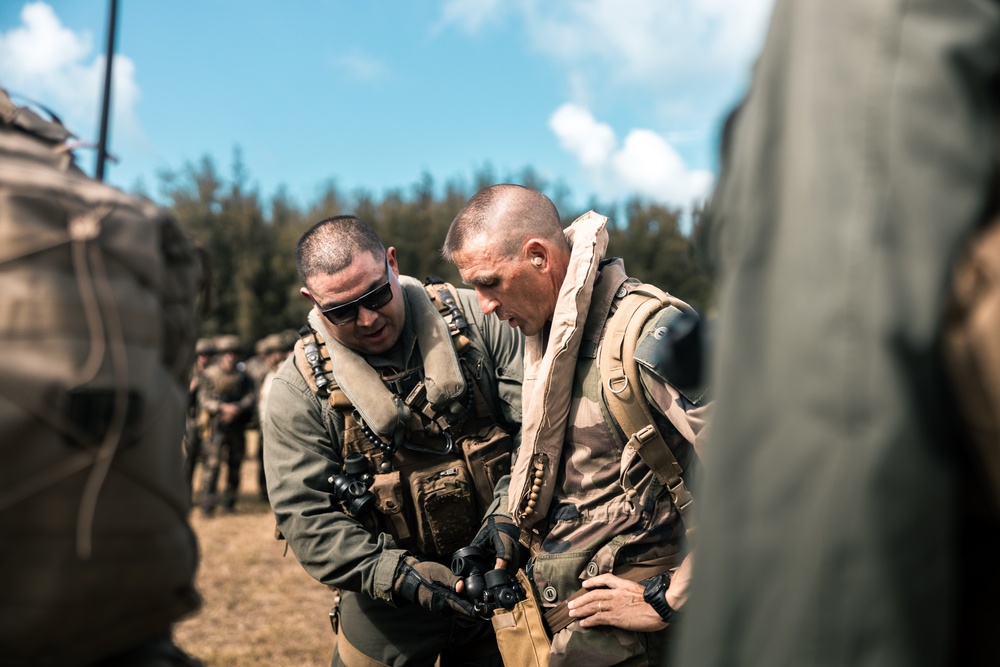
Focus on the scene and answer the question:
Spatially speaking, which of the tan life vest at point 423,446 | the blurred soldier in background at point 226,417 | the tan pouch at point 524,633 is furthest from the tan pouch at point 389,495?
the blurred soldier in background at point 226,417

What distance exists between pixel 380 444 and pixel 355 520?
35 cm

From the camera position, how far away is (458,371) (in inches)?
142

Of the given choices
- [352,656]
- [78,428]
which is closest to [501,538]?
[352,656]

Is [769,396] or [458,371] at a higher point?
[458,371]

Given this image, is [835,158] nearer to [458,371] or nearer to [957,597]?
[957,597]

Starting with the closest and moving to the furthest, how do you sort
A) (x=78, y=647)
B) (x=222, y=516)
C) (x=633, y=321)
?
(x=78, y=647)
(x=633, y=321)
(x=222, y=516)

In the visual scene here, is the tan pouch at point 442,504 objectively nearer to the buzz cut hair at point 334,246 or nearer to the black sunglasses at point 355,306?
the black sunglasses at point 355,306

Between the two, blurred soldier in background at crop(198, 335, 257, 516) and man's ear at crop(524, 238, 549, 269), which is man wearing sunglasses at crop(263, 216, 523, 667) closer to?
man's ear at crop(524, 238, 549, 269)

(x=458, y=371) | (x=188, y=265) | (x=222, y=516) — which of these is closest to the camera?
(x=188, y=265)

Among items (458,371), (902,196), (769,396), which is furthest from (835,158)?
(458,371)

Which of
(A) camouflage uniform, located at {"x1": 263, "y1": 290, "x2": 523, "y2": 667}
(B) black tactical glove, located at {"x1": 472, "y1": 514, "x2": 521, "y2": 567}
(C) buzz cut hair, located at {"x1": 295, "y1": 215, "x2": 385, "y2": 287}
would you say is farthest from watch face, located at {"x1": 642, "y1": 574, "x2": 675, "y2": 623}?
(C) buzz cut hair, located at {"x1": 295, "y1": 215, "x2": 385, "y2": 287}

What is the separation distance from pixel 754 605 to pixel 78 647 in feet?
3.60

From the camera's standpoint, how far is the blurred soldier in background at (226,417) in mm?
11766

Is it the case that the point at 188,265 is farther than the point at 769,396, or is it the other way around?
the point at 188,265
